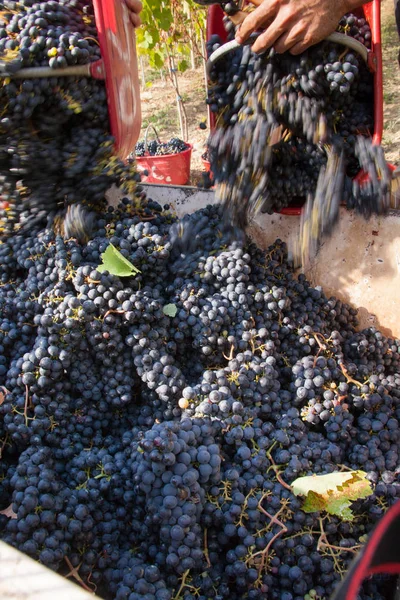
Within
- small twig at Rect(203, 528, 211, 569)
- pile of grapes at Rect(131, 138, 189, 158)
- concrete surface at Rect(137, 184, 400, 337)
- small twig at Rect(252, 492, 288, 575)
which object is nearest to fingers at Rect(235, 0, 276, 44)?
concrete surface at Rect(137, 184, 400, 337)

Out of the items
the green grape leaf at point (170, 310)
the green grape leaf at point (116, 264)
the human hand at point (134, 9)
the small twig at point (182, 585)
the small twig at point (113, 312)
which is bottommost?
the small twig at point (182, 585)

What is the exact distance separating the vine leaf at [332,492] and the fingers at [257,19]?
1493 millimetres

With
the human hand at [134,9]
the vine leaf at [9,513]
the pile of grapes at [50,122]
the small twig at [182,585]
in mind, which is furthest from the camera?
the human hand at [134,9]

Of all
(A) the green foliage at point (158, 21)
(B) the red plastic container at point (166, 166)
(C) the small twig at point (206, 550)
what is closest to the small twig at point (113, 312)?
(C) the small twig at point (206, 550)

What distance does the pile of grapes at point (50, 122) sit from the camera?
171 centimetres

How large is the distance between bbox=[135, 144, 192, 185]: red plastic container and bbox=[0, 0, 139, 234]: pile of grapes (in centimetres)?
220

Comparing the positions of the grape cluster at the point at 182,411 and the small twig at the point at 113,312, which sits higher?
the small twig at the point at 113,312

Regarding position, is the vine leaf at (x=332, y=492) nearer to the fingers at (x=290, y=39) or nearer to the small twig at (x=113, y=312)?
the small twig at (x=113, y=312)

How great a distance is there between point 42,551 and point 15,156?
1377 millimetres

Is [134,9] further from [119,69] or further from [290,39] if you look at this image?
[290,39]

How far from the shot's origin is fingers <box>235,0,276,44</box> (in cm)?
159

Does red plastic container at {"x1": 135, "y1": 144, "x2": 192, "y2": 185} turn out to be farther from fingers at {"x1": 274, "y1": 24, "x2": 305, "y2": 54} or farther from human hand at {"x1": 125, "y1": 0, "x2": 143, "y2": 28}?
fingers at {"x1": 274, "y1": 24, "x2": 305, "y2": 54}

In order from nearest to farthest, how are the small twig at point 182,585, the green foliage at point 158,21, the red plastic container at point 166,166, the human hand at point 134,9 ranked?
the small twig at point 182,585, the human hand at point 134,9, the red plastic container at point 166,166, the green foliage at point 158,21

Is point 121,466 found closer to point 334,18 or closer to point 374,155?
point 374,155
